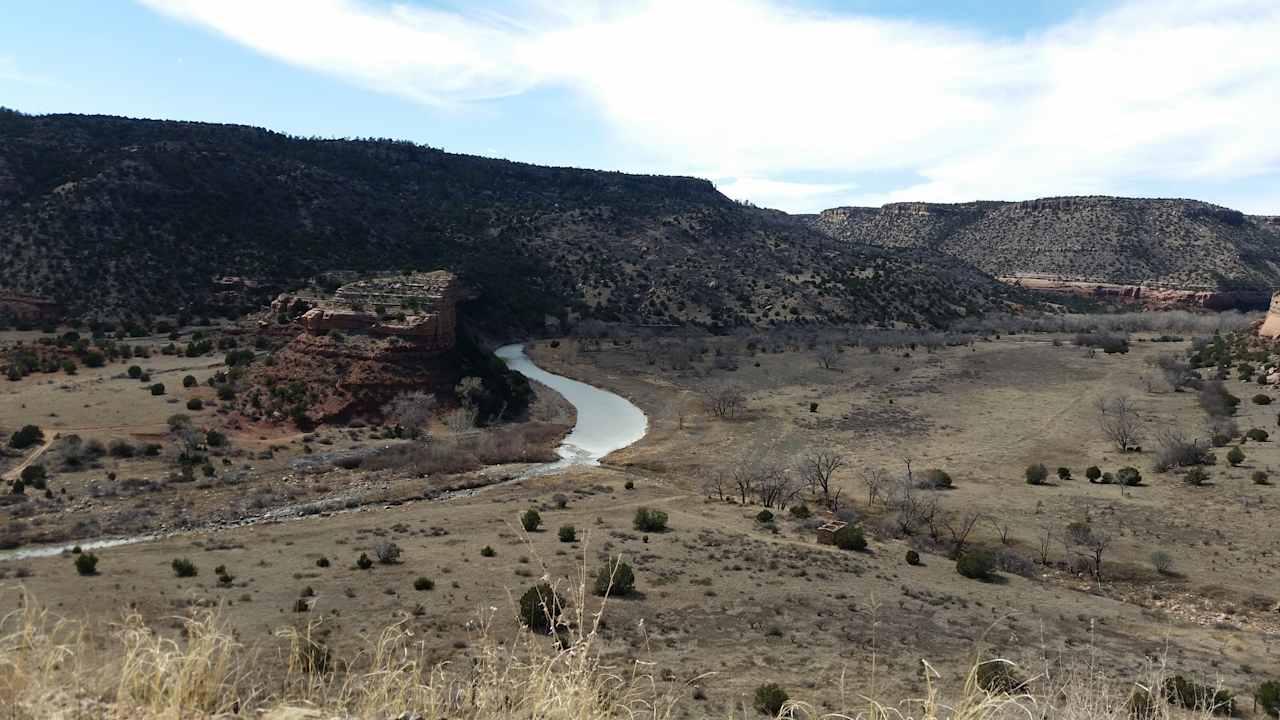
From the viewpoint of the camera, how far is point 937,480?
3669cm

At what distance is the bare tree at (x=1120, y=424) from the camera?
141 feet

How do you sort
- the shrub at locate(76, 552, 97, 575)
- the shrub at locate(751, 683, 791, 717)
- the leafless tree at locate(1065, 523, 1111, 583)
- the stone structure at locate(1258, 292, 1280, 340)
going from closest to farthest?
the shrub at locate(751, 683, 791, 717)
the shrub at locate(76, 552, 97, 575)
the leafless tree at locate(1065, 523, 1111, 583)
the stone structure at locate(1258, 292, 1280, 340)

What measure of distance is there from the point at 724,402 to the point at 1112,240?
380ft

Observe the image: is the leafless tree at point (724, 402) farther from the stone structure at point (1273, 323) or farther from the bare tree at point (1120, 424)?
the stone structure at point (1273, 323)

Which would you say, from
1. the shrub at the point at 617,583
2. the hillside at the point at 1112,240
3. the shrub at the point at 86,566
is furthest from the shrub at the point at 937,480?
the hillside at the point at 1112,240

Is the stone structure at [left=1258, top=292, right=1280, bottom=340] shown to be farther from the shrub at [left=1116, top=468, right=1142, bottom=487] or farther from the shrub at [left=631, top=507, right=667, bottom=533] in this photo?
the shrub at [left=631, top=507, right=667, bottom=533]

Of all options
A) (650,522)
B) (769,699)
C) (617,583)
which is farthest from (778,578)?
(769,699)

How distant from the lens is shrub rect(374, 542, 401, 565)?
79.9 ft

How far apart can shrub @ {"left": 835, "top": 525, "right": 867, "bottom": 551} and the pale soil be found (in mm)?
479

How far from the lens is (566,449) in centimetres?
4559

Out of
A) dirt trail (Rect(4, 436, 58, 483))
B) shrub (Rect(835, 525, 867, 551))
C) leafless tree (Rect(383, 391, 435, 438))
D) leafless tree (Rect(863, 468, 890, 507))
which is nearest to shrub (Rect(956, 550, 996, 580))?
shrub (Rect(835, 525, 867, 551))

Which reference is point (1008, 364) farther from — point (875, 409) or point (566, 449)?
point (566, 449)

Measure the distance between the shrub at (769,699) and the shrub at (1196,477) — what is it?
101 feet

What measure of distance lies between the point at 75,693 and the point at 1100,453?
162 feet
